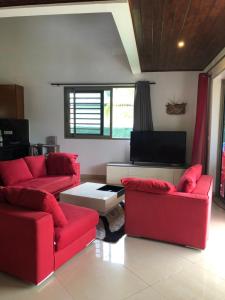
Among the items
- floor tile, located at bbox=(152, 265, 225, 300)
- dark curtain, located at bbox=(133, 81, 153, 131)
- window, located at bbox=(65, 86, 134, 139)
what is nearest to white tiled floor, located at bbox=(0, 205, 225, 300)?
floor tile, located at bbox=(152, 265, 225, 300)

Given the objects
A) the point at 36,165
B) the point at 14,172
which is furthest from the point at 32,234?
the point at 36,165

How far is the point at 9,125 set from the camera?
20.2ft

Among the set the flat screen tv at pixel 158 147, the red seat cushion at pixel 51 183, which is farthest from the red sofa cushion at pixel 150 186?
the flat screen tv at pixel 158 147

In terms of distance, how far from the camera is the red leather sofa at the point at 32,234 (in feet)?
6.66

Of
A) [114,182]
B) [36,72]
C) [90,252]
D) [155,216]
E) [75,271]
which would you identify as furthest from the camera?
[36,72]

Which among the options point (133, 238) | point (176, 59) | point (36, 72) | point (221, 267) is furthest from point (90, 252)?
point (36, 72)

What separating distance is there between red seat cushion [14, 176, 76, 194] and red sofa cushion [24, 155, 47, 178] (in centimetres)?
20

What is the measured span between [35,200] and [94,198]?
128 centimetres

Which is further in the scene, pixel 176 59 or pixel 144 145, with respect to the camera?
pixel 144 145

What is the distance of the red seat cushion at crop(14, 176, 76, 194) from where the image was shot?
3.86 metres

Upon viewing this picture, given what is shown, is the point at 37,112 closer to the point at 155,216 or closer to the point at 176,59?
the point at 176,59

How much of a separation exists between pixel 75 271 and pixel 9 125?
478 centimetres

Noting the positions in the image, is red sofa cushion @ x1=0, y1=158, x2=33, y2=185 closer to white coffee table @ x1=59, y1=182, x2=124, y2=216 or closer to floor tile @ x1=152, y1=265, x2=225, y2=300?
white coffee table @ x1=59, y1=182, x2=124, y2=216

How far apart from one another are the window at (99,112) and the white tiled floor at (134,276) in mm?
3568
